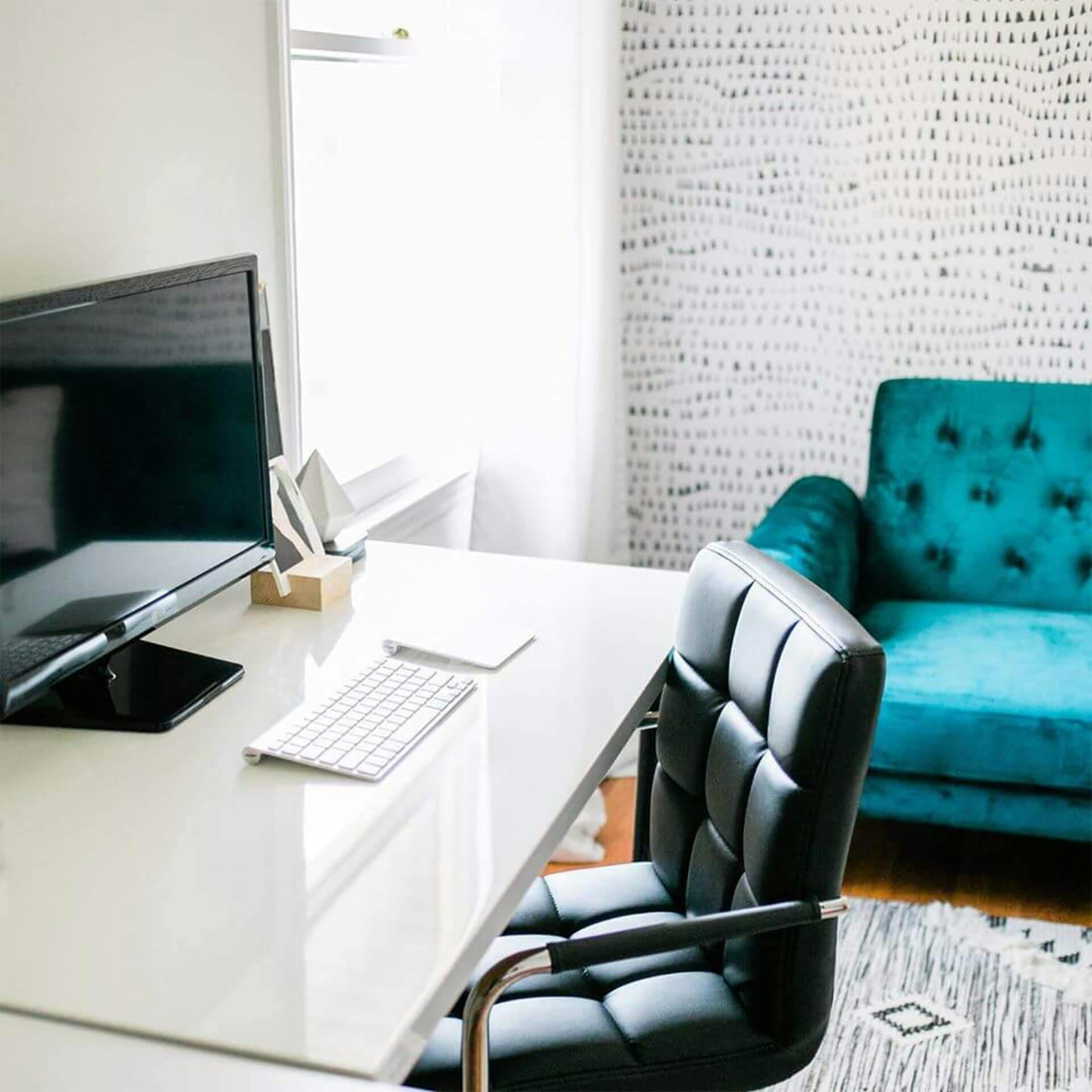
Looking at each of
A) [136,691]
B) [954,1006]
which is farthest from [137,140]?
[954,1006]

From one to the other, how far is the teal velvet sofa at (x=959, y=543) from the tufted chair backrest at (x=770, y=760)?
37.3 inches

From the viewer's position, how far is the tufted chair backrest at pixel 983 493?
9.49 ft

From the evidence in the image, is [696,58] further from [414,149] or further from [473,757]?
[473,757]

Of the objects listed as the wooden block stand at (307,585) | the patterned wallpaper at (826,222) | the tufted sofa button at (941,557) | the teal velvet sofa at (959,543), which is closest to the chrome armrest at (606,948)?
the wooden block stand at (307,585)

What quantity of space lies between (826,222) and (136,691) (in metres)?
2.11

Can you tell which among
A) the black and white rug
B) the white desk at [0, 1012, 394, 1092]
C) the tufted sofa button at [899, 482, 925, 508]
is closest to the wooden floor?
the black and white rug

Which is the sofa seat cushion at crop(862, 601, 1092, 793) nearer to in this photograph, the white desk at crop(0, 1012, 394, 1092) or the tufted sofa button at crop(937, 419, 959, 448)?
the tufted sofa button at crop(937, 419, 959, 448)

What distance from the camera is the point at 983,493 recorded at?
2934 millimetres

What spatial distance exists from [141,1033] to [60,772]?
0.43 m

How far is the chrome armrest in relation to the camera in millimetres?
1224

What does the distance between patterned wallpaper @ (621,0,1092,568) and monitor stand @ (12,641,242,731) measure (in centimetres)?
188

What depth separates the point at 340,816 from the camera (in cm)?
127

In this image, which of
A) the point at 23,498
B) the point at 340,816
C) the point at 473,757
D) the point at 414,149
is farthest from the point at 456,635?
the point at 414,149

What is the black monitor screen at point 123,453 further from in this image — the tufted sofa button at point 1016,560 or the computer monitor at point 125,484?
the tufted sofa button at point 1016,560
